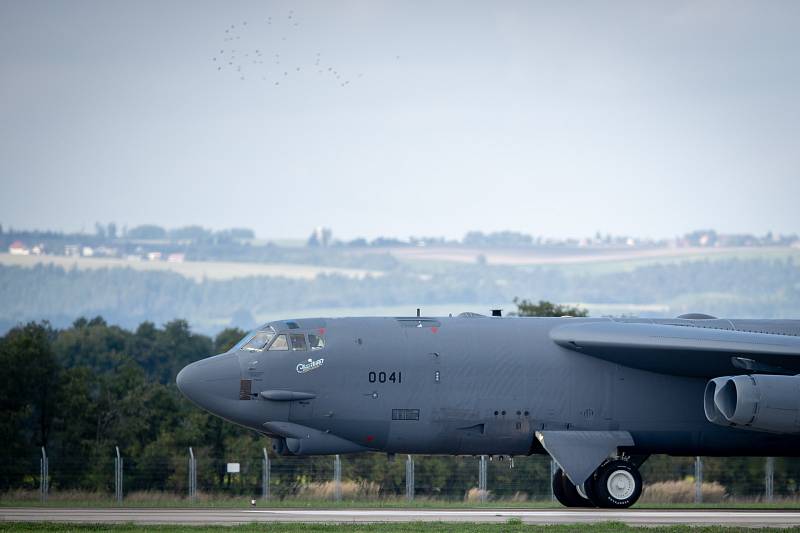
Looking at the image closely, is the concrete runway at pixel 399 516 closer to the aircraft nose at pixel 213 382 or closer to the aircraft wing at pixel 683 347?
the aircraft nose at pixel 213 382

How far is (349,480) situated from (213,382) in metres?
16.8

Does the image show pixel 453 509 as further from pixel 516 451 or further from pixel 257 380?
pixel 257 380

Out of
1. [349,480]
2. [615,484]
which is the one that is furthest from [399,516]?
[349,480]

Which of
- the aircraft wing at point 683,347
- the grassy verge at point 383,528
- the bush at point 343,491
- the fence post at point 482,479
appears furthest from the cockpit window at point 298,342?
the fence post at point 482,479

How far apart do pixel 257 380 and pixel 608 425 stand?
7.24 meters

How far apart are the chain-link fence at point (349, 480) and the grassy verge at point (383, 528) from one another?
10.6m

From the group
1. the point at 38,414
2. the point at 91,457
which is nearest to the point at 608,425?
the point at 91,457

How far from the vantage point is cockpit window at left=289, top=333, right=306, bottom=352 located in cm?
2589

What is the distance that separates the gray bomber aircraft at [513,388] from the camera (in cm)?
2564

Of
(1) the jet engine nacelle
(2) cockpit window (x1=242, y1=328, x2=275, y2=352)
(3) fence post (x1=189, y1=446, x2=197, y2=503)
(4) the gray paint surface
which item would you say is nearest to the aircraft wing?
(4) the gray paint surface

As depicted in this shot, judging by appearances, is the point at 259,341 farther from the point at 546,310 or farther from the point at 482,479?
the point at 546,310

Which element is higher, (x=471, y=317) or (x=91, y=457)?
(x=471, y=317)

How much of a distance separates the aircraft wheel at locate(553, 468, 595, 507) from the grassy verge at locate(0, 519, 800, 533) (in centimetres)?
572

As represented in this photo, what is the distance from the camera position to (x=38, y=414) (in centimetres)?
5266
